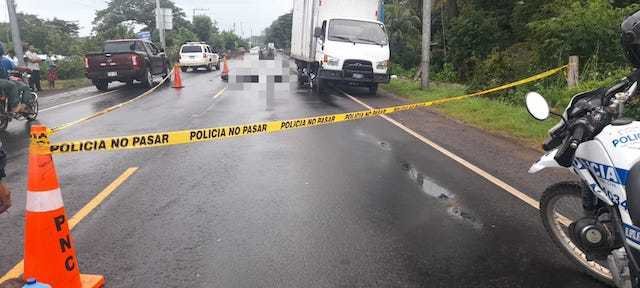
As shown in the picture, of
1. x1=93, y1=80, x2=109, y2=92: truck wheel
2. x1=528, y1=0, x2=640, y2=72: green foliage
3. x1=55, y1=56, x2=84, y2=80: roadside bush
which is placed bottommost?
x1=55, y1=56, x2=84, y2=80: roadside bush

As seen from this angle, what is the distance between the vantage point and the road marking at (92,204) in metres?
3.96

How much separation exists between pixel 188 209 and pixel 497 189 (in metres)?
3.53

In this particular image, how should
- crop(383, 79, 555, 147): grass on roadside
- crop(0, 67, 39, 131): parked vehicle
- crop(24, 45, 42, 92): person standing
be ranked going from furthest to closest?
crop(24, 45, 42, 92): person standing < crop(0, 67, 39, 131): parked vehicle < crop(383, 79, 555, 147): grass on roadside

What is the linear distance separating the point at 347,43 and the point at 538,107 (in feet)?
47.9

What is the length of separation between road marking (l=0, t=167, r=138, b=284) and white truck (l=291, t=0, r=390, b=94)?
1123cm

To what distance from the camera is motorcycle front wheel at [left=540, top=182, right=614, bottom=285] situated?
3.82 meters

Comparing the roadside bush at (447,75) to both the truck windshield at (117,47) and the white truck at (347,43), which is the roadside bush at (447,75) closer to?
the white truck at (347,43)

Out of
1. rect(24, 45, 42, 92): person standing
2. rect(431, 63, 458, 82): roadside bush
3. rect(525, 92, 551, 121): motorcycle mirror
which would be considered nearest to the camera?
rect(525, 92, 551, 121): motorcycle mirror

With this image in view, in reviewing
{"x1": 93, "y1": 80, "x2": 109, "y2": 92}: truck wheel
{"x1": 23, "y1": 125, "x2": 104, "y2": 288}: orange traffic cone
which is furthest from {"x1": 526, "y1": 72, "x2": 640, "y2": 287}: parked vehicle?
{"x1": 93, "y1": 80, "x2": 109, "y2": 92}: truck wheel

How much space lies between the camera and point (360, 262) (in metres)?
4.09

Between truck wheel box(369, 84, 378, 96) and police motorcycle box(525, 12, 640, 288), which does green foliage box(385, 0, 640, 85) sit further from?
police motorcycle box(525, 12, 640, 288)

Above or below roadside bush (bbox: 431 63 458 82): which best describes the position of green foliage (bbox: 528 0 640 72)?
above

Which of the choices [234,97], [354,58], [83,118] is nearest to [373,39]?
[354,58]

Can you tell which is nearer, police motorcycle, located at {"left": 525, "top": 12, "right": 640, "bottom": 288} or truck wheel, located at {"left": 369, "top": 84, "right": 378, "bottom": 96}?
police motorcycle, located at {"left": 525, "top": 12, "right": 640, "bottom": 288}
